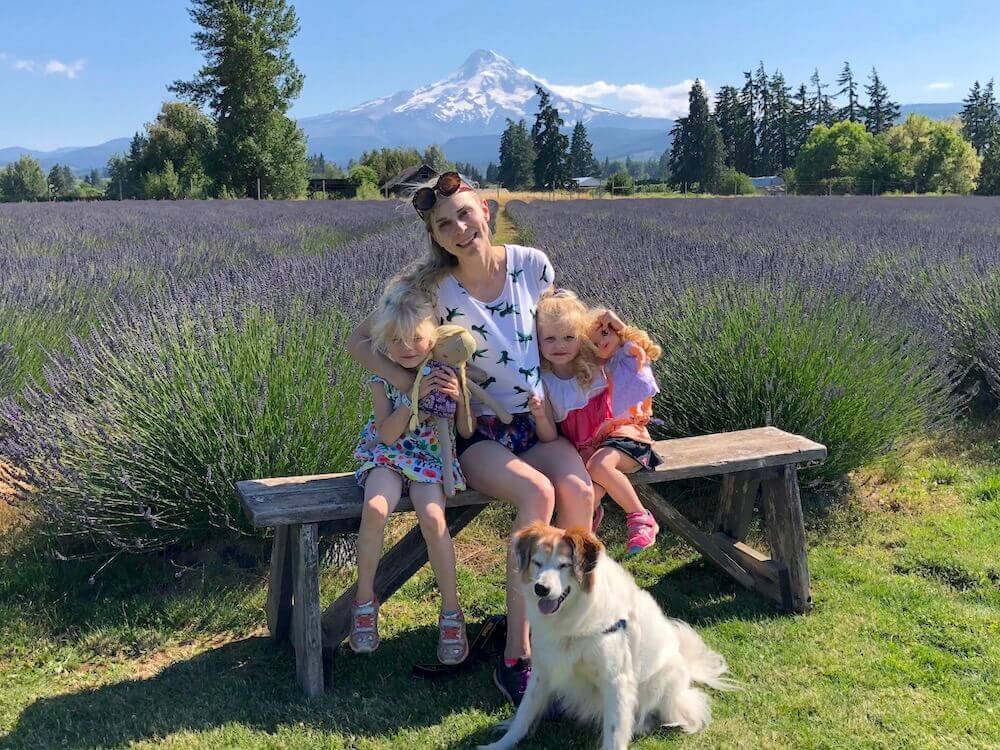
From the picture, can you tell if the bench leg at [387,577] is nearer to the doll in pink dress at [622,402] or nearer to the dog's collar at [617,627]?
the doll in pink dress at [622,402]

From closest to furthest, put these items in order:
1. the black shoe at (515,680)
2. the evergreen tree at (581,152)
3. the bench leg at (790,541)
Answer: the black shoe at (515,680)
the bench leg at (790,541)
the evergreen tree at (581,152)

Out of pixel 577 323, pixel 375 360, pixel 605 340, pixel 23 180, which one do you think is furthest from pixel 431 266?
pixel 23 180

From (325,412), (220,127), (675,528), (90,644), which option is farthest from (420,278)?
(220,127)

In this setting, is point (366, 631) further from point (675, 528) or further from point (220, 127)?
point (220, 127)

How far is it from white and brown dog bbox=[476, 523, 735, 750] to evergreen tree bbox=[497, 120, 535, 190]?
243 feet

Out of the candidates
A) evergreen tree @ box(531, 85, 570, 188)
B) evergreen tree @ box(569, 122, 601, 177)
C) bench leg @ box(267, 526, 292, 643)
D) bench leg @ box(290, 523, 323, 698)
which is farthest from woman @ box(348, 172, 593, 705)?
evergreen tree @ box(569, 122, 601, 177)

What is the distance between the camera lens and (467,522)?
278 centimetres

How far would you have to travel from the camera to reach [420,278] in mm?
2559

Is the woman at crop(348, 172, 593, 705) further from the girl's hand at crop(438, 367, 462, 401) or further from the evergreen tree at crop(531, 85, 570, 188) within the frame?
the evergreen tree at crop(531, 85, 570, 188)

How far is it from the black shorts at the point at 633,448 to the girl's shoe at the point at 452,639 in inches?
27.1

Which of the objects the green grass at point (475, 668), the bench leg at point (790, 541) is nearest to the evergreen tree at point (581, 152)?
the green grass at point (475, 668)

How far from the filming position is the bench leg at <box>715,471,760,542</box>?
10.5ft

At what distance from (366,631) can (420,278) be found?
105 cm

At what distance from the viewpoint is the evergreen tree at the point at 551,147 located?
218 ft
